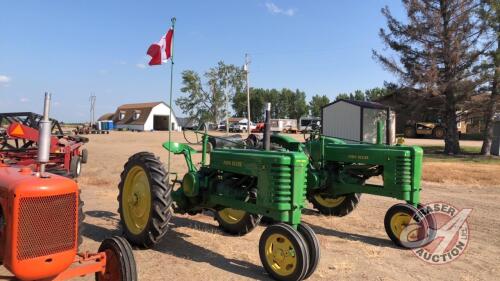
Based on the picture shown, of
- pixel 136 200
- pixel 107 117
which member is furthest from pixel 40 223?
pixel 107 117

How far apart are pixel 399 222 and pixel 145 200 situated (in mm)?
3373

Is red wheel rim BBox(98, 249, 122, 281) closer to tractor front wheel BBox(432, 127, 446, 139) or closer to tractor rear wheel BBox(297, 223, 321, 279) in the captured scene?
tractor rear wheel BBox(297, 223, 321, 279)

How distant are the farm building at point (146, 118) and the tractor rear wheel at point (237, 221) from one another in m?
64.1

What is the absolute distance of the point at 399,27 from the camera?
24969 mm

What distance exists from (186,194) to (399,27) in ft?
71.4

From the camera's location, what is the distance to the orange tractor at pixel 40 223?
308 centimetres

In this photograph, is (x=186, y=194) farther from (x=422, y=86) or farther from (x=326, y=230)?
(x=422, y=86)

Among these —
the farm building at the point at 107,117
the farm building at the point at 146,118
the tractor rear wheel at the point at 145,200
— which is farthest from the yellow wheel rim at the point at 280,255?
the farm building at the point at 107,117

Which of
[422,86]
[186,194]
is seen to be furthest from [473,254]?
[422,86]

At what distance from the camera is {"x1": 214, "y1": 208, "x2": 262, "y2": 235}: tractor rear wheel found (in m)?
6.52

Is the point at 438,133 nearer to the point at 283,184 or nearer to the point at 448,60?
the point at 448,60

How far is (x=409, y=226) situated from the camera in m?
6.44

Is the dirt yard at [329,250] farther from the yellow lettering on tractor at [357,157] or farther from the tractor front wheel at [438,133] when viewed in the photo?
the tractor front wheel at [438,133]

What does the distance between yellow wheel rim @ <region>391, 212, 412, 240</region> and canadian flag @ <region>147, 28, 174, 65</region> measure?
554cm
